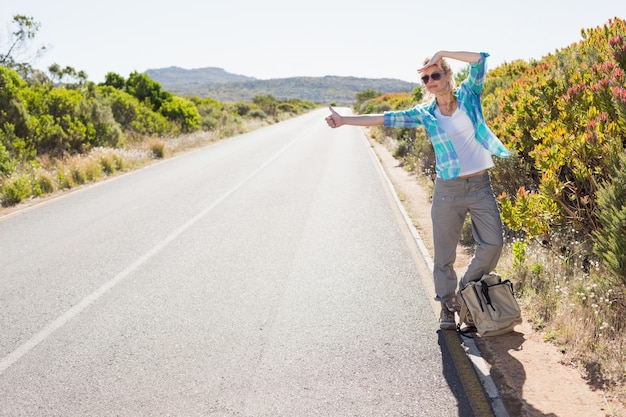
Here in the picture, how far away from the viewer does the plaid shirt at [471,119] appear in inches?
174

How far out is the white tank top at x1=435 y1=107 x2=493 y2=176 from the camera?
4.45m

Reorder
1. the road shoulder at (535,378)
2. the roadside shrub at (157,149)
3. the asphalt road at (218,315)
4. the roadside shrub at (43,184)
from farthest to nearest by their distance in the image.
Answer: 1. the roadside shrub at (157,149)
2. the roadside shrub at (43,184)
3. the asphalt road at (218,315)
4. the road shoulder at (535,378)

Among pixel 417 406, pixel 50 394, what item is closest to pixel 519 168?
pixel 417 406

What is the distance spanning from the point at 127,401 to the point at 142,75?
29.5 m

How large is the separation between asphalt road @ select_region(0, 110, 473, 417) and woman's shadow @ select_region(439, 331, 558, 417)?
0.04 m

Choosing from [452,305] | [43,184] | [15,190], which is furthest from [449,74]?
[43,184]

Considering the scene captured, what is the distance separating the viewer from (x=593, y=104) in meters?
5.75

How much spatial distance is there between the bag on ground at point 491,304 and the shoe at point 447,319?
304 millimetres

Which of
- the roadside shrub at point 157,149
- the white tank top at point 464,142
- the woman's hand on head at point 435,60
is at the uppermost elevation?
the woman's hand on head at point 435,60

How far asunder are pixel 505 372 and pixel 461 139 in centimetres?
185

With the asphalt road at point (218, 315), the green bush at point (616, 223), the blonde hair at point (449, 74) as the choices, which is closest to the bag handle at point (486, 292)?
the asphalt road at point (218, 315)

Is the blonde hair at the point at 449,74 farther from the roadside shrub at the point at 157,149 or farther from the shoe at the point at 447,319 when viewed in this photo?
the roadside shrub at the point at 157,149

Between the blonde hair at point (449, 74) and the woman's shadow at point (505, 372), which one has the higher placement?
the blonde hair at point (449, 74)

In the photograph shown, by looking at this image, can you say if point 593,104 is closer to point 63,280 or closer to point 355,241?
point 355,241
